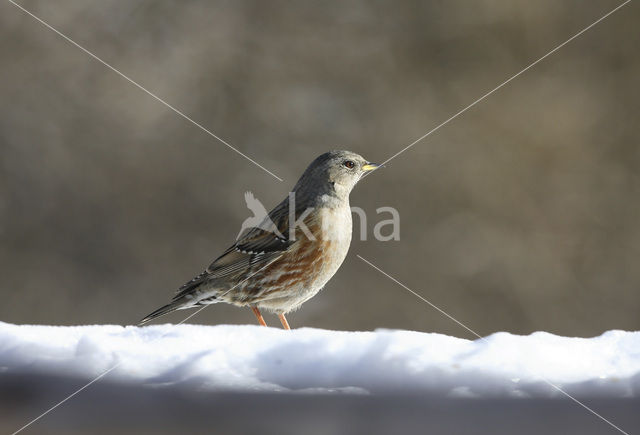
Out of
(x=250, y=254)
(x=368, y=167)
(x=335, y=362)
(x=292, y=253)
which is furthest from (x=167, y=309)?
(x=335, y=362)

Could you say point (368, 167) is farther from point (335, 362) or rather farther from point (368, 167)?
point (335, 362)

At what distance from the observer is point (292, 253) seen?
2.99 metres

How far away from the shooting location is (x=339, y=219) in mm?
3133

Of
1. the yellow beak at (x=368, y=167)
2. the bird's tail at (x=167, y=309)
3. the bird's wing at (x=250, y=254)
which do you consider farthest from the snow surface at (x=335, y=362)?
the yellow beak at (x=368, y=167)

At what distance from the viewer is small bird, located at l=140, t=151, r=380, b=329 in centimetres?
298

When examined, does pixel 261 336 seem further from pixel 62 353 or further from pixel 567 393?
pixel 567 393

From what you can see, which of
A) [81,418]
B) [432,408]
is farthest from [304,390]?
[81,418]

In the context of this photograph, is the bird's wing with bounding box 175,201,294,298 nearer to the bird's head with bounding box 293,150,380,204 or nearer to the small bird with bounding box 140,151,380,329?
the small bird with bounding box 140,151,380,329

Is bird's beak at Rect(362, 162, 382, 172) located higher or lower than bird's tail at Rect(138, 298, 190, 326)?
higher

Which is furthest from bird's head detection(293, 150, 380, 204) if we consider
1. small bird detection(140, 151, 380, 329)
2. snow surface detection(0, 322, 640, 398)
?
snow surface detection(0, 322, 640, 398)

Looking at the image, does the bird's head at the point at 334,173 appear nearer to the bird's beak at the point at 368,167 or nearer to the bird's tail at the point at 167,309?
the bird's beak at the point at 368,167

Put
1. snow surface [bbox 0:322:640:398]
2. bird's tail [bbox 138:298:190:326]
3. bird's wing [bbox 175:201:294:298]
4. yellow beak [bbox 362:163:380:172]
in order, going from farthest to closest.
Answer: yellow beak [bbox 362:163:380:172]
bird's wing [bbox 175:201:294:298]
bird's tail [bbox 138:298:190:326]
snow surface [bbox 0:322:640:398]

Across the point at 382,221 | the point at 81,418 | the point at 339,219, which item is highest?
the point at 382,221

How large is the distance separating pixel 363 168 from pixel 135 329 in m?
2.08
